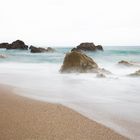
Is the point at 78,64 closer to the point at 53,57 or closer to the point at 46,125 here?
the point at 46,125

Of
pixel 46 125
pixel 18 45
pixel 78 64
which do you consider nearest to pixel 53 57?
pixel 78 64

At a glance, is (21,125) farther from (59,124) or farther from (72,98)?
(72,98)

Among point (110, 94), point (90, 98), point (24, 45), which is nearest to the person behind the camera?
point (90, 98)

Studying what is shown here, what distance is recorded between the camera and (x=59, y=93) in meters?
7.62

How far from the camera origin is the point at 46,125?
432cm

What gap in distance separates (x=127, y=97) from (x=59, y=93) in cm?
191

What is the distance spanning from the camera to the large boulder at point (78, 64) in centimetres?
1339

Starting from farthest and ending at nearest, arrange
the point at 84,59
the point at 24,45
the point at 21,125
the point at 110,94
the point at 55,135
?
1. the point at 24,45
2. the point at 84,59
3. the point at 110,94
4. the point at 21,125
5. the point at 55,135

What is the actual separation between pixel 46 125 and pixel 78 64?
30.8 feet

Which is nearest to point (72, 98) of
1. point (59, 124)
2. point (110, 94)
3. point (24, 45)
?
point (110, 94)

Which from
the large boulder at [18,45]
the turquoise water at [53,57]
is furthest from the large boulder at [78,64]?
the large boulder at [18,45]

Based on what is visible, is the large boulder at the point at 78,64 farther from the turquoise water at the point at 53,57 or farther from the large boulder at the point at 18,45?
the large boulder at the point at 18,45

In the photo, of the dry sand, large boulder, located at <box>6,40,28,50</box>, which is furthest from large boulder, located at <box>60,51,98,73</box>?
large boulder, located at <box>6,40,28,50</box>

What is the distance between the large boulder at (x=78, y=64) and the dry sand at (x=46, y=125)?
7.72 m
